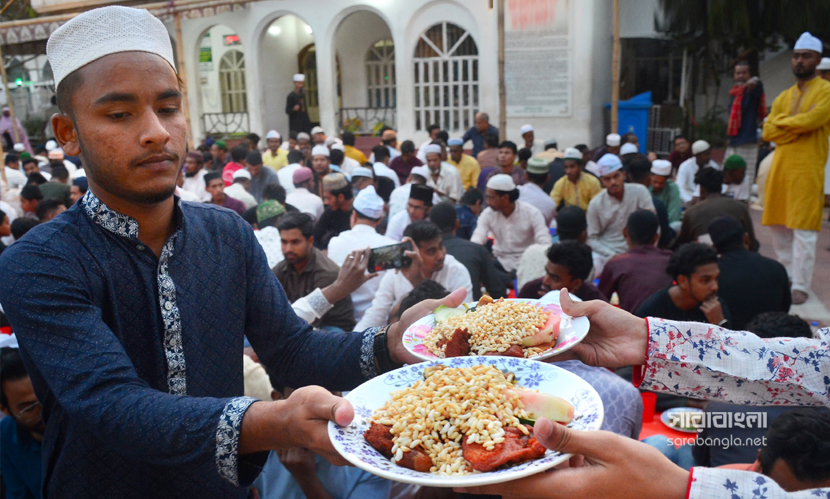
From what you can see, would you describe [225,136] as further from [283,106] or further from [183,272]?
[183,272]

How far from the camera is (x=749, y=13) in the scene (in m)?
11.5

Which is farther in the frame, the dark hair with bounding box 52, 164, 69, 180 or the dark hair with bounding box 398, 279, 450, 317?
the dark hair with bounding box 52, 164, 69, 180

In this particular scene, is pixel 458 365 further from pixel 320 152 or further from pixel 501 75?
pixel 320 152

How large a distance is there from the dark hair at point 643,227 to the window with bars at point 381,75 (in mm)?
11833

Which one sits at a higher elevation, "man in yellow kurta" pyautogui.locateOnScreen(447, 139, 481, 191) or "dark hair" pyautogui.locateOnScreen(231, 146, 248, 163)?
"dark hair" pyautogui.locateOnScreen(231, 146, 248, 163)

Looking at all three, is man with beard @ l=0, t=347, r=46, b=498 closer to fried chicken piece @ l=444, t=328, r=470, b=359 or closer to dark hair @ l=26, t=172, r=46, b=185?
fried chicken piece @ l=444, t=328, r=470, b=359

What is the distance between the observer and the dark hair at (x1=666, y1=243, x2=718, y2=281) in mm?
3633

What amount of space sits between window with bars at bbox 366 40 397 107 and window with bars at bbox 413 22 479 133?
2.09 m

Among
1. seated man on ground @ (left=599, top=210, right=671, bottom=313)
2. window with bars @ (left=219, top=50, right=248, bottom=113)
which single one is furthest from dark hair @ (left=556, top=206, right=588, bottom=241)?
window with bars @ (left=219, top=50, right=248, bottom=113)

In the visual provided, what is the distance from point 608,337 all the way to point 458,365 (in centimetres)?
58

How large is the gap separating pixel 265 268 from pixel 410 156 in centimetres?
817

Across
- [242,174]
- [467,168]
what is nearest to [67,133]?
[242,174]

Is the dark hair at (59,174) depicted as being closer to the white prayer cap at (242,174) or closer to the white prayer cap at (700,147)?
the white prayer cap at (242,174)

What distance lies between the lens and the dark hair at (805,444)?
1.94 metres
